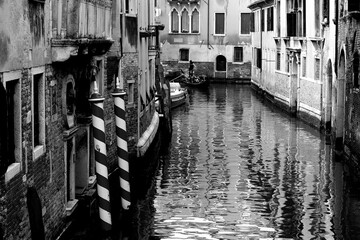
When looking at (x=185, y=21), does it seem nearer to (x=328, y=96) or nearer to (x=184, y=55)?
(x=184, y=55)

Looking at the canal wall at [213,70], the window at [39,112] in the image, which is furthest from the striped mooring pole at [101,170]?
the canal wall at [213,70]

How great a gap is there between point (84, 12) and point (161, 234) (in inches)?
127

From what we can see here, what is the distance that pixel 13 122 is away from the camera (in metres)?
8.21

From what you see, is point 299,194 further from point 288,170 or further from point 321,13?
point 321,13

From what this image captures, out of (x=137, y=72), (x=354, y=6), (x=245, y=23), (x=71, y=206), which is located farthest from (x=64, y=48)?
(x=245, y=23)

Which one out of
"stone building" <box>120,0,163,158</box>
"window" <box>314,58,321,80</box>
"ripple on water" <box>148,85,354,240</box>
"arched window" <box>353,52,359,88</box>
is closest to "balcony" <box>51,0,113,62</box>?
"ripple on water" <box>148,85,354,240</box>

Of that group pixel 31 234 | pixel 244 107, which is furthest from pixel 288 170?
pixel 244 107

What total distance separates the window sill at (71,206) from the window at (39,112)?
5.12 ft

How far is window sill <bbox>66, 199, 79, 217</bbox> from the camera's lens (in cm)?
1075

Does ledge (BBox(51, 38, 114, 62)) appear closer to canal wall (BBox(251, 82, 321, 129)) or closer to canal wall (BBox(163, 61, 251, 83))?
canal wall (BBox(251, 82, 321, 129))

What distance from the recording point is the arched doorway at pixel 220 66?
49.5 meters

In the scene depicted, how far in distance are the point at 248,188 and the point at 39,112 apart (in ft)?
21.8

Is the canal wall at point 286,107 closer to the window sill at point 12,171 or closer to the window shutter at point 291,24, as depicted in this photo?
the window shutter at point 291,24

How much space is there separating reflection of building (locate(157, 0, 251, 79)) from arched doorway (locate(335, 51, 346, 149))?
28466 mm
